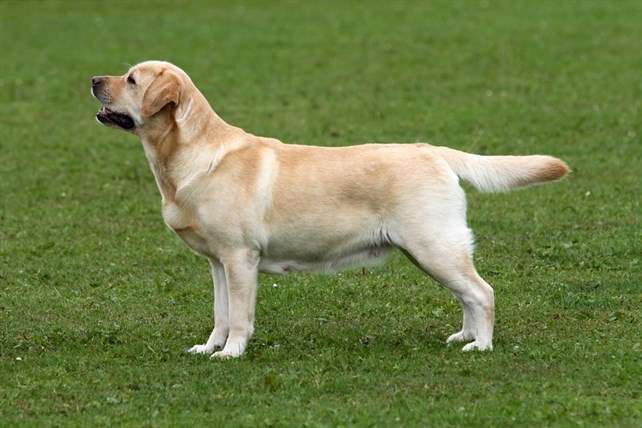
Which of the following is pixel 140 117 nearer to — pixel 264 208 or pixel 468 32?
pixel 264 208

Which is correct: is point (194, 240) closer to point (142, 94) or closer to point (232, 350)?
point (232, 350)

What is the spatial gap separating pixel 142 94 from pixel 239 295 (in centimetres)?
152

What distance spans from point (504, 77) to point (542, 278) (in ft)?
33.7

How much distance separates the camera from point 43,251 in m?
12.2

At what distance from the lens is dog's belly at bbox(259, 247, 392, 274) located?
890 centimetres

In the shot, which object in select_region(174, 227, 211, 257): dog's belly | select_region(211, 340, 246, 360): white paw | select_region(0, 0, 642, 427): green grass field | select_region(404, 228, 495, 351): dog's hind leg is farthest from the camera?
select_region(174, 227, 211, 257): dog's belly

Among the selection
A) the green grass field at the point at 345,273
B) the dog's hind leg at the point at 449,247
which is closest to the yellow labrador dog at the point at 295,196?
the dog's hind leg at the point at 449,247

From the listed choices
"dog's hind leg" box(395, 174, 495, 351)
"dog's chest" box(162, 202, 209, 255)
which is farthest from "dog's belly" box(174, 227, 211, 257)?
"dog's hind leg" box(395, 174, 495, 351)

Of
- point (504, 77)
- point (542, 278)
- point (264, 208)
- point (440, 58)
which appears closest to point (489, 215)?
point (542, 278)

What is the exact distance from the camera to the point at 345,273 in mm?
11219

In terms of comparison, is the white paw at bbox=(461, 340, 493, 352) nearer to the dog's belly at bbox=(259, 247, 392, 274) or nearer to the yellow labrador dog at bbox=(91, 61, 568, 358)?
the yellow labrador dog at bbox=(91, 61, 568, 358)

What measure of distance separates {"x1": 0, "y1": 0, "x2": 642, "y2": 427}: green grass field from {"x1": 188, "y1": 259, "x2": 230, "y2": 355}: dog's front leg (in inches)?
9.4

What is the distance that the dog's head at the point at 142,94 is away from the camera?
28.9 ft

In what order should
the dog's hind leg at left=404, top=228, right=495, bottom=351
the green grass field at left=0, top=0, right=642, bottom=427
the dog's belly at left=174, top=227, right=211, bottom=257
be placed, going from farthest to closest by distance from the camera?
the dog's belly at left=174, top=227, right=211, bottom=257
the dog's hind leg at left=404, top=228, right=495, bottom=351
the green grass field at left=0, top=0, right=642, bottom=427
